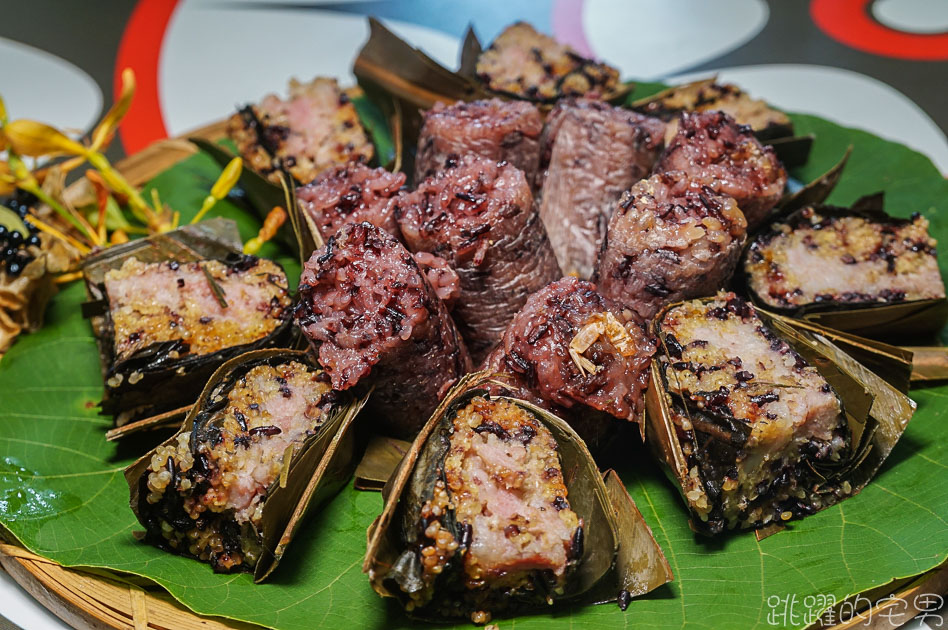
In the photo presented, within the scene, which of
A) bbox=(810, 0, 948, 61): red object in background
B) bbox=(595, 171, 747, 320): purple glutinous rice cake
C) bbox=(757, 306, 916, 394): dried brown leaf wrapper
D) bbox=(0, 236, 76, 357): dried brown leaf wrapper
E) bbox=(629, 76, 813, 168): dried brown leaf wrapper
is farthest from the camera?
bbox=(810, 0, 948, 61): red object in background

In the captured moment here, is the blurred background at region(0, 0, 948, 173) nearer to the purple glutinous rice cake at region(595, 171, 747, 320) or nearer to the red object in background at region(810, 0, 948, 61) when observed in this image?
the red object in background at region(810, 0, 948, 61)

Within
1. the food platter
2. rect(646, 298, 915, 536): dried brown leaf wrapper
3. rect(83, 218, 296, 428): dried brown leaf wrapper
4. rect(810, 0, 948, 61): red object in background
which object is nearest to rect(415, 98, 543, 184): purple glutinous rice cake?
rect(83, 218, 296, 428): dried brown leaf wrapper

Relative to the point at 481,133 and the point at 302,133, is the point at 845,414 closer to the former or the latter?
the point at 481,133

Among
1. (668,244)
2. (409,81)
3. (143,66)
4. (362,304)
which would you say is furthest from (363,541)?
(143,66)

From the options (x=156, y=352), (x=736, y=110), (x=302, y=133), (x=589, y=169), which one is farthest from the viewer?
(x=736, y=110)

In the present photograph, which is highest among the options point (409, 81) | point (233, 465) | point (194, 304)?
point (409, 81)

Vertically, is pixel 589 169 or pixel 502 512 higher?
pixel 589 169

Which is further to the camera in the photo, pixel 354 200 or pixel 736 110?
pixel 736 110
